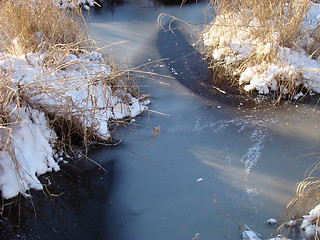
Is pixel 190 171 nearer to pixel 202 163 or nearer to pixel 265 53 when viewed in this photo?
pixel 202 163

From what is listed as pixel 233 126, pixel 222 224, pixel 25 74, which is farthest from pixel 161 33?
pixel 222 224

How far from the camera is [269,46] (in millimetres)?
4016

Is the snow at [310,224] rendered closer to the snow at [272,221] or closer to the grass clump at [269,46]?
the snow at [272,221]

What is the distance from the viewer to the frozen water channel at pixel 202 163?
2.52 meters

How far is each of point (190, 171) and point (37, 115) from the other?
52.5 inches

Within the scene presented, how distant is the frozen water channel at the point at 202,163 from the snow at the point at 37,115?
36 centimetres

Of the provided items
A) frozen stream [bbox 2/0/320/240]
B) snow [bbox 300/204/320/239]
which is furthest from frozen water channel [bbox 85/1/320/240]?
snow [bbox 300/204/320/239]

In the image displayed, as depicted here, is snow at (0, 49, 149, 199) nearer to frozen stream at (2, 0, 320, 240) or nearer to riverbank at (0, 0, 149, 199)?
riverbank at (0, 0, 149, 199)

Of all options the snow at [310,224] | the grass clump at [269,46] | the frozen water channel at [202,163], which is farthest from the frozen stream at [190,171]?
the grass clump at [269,46]

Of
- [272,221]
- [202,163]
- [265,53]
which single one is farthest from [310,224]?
[265,53]

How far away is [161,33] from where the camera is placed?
549 centimetres

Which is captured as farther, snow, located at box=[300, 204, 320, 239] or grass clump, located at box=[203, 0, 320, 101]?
grass clump, located at box=[203, 0, 320, 101]

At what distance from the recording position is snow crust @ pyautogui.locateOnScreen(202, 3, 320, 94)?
3.90 m

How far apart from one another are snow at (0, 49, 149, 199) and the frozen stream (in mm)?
255
